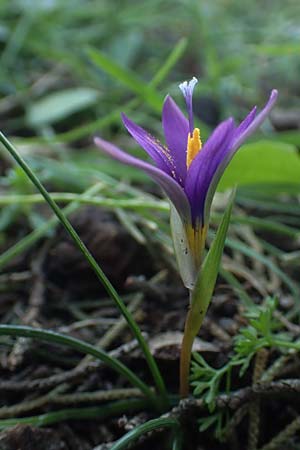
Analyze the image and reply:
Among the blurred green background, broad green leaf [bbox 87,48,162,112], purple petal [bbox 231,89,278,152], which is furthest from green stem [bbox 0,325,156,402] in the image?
broad green leaf [bbox 87,48,162,112]

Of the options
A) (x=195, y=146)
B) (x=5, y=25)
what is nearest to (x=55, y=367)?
(x=195, y=146)

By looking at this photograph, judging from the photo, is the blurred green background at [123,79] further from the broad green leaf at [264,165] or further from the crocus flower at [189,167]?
the crocus flower at [189,167]

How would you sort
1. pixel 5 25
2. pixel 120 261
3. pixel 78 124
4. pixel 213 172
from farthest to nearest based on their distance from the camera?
pixel 5 25 → pixel 78 124 → pixel 120 261 → pixel 213 172

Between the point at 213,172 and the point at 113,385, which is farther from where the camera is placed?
the point at 113,385

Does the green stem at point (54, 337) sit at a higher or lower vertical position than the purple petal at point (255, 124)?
lower

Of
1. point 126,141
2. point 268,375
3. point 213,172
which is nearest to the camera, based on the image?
point 213,172

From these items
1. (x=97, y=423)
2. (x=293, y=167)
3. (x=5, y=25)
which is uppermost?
(x=5, y=25)

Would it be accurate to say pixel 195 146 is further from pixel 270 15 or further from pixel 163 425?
pixel 270 15

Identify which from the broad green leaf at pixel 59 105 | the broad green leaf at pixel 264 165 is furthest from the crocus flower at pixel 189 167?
the broad green leaf at pixel 59 105
